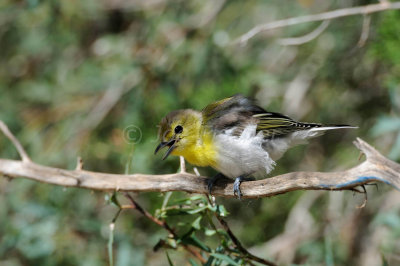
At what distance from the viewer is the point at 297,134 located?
114 inches

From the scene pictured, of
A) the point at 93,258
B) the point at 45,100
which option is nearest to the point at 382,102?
the point at 93,258

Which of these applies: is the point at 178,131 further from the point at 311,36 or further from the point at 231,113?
the point at 311,36

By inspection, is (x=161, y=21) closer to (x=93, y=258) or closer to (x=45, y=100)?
(x=45, y=100)

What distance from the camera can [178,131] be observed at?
9.26 ft

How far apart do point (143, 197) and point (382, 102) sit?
1.83m

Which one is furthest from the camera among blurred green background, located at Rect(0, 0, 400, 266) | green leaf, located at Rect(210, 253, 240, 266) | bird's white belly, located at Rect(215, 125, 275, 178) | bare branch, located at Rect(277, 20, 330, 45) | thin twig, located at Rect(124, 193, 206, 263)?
blurred green background, located at Rect(0, 0, 400, 266)

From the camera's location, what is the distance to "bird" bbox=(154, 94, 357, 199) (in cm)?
271

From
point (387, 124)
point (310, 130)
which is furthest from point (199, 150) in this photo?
point (387, 124)

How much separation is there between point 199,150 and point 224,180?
22cm

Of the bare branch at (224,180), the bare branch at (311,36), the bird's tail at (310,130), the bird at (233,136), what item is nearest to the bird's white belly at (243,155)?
the bird at (233,136)

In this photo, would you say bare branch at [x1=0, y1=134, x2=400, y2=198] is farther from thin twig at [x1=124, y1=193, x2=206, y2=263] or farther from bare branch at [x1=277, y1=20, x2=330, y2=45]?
bare branch at [x1=277, y1=20, x2=330, y2=45]

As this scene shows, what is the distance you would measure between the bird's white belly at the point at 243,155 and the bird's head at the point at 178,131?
0.15m

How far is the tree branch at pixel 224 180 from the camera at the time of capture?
1.65m

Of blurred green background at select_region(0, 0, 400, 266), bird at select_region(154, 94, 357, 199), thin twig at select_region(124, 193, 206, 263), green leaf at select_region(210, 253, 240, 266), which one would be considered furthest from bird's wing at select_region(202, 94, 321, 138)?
green leaf at select_region(210, 253, 240, 266)
